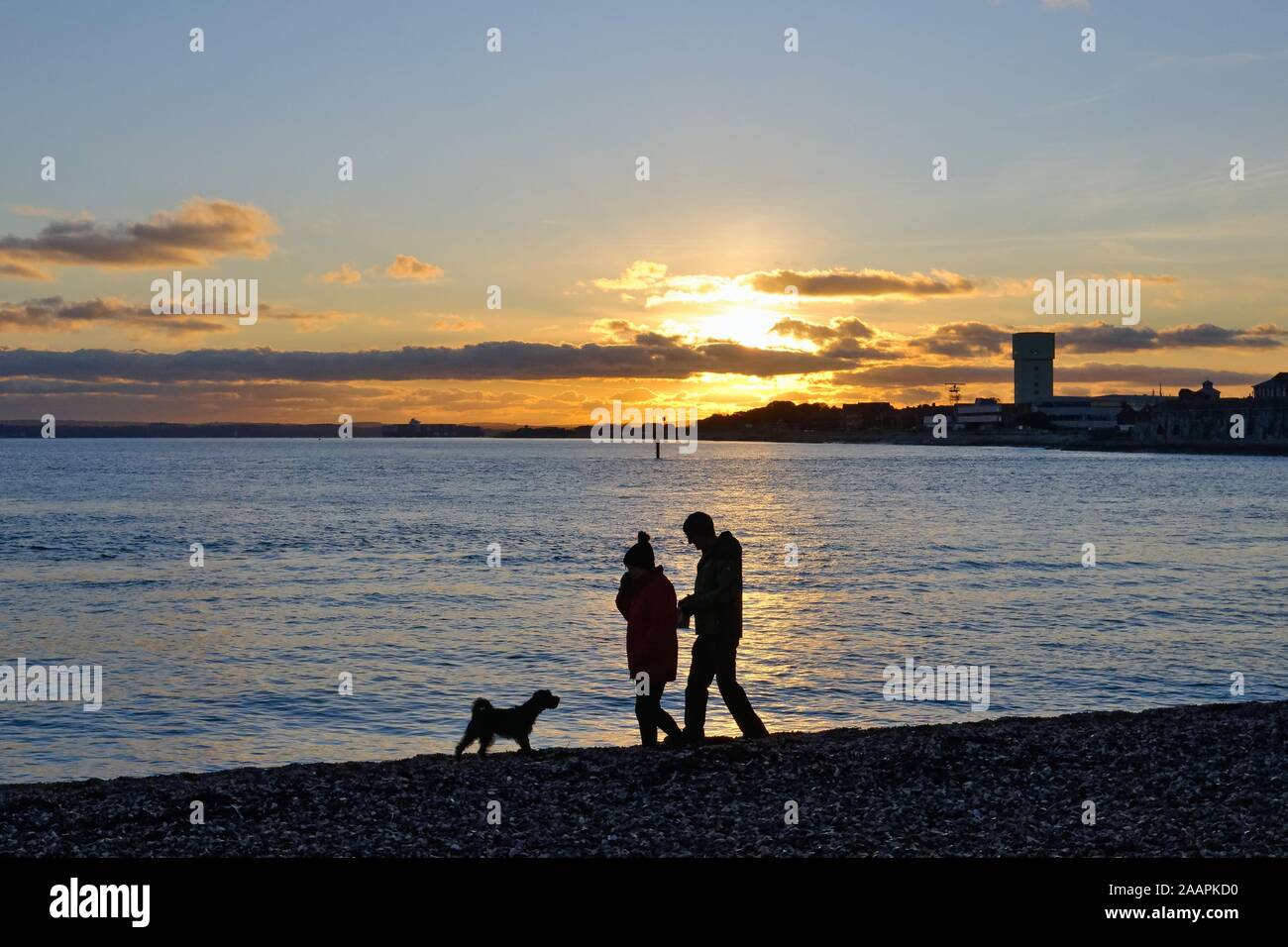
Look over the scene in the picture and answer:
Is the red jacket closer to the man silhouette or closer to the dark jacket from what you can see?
the man silhouette

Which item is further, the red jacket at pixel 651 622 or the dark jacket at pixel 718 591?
the red jacket at pixel 651 622

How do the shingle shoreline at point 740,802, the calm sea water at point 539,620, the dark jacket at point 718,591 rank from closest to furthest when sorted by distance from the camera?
the shingle shoreline at point 740,802, the dark jacket at point 718,591, the calm sea water at point 539,620

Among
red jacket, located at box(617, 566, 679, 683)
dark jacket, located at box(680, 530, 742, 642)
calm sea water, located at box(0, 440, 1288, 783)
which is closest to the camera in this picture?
dark jacket, located at box(680, 530, 742, 642)

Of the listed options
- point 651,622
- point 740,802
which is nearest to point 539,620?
point 651,622

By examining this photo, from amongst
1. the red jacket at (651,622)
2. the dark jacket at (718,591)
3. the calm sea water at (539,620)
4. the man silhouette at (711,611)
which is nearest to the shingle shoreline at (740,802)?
the man silhouette at (711,611)

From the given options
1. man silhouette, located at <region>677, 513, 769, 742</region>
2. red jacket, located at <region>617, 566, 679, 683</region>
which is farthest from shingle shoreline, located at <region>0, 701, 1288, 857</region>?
red jacket, located at <region>617, 566, 679, 683</region>

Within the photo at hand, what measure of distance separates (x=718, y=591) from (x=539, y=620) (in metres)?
18.6

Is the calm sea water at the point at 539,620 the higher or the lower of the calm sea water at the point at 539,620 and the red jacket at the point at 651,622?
the lower

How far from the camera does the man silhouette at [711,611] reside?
1179cm

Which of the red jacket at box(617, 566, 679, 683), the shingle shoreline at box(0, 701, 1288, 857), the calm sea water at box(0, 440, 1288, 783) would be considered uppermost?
the red jacket at box(617, 566, 679, 683)

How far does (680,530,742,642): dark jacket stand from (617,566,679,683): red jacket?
29 cm

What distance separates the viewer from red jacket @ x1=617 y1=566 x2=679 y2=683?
12078mm

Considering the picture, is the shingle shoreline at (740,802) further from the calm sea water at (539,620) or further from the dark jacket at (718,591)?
the calm sea water at (539,620)

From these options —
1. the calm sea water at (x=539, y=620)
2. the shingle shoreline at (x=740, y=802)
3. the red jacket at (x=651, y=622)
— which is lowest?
the calm sea water at (x=539, y=620)
